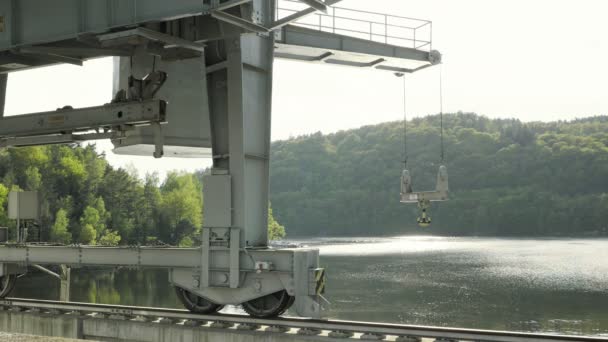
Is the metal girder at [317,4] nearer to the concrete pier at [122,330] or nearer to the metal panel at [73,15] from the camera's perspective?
the metal panel at [73,15]

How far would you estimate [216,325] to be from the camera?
44.5ft

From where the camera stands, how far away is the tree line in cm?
7056

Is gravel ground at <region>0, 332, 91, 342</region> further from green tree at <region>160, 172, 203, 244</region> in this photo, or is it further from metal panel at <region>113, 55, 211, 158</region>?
Result: green tree at <region>160, 172, 203, 244</region>

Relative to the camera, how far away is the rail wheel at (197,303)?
14859 mm

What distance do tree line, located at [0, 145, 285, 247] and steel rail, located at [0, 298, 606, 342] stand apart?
1786 inches

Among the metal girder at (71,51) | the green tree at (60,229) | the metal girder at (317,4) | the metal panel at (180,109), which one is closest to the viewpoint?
the metal girder at (317,4)

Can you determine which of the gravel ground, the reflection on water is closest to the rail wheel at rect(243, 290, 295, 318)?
the gravel ground

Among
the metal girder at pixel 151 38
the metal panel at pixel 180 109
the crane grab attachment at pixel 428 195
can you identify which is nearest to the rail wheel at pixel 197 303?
the metal girder at pixel 151 38

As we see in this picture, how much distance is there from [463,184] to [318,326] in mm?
165625

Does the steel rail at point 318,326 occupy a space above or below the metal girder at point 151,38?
below

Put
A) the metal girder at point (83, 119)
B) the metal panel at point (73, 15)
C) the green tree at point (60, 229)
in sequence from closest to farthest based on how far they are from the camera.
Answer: the metal panel at point (73, 15), the metal girder at point (83, 119), the green tree at point (60, 229)

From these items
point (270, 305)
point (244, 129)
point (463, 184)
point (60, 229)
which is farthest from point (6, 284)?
point (463, 184)

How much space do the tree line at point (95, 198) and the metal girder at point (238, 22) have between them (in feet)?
159

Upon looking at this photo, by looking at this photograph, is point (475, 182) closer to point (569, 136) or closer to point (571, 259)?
point (569, 136)
